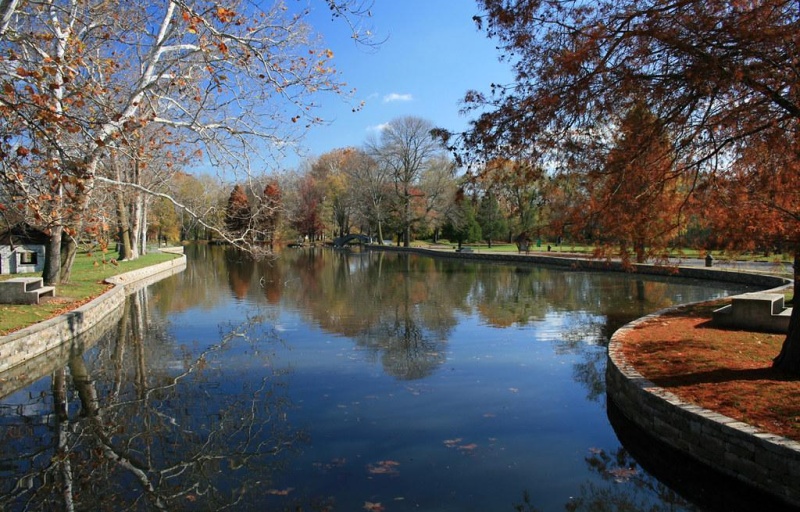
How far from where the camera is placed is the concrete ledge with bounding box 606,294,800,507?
16.8ft

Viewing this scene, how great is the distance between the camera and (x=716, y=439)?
5.81 metres

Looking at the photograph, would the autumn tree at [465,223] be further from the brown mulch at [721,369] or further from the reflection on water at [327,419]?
the brown mulch at [721,369]

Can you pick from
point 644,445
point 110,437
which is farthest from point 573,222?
point 110,437

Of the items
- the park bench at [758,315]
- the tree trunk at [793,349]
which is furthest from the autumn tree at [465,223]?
the tree trunk at [793,349]

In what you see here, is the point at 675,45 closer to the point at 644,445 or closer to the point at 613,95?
the point at 613,95

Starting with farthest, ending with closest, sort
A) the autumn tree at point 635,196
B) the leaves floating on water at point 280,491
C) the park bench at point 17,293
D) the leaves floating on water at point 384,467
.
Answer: the park bench at point 17,293 → the autumn tree at point 635,196 → the leaves floating on water at point 384,467 → the leaves floating on water at point 280,491

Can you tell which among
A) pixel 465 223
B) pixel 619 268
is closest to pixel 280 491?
pixel 619 268

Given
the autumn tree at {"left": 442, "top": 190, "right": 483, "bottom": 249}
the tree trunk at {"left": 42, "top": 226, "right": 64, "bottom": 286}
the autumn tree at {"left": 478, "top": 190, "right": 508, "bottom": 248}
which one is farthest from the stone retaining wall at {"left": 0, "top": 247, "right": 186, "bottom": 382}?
the autumn tree at {"left": 478, "top": 190, "right": 508, "bottom": 248}

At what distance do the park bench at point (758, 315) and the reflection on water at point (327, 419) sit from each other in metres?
2.54

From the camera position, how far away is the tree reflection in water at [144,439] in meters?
5.59

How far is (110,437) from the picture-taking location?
6.98 metres

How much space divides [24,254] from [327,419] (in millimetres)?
22158

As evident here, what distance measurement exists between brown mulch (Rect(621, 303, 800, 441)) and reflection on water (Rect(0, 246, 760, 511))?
3.16 ft

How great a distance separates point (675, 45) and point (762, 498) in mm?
4727
